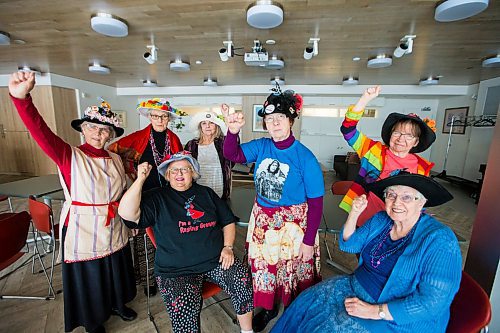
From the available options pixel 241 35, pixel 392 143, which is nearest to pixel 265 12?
pixel 241 35

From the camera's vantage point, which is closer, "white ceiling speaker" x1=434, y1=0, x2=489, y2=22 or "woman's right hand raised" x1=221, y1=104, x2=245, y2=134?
"woman's right hand raised" x1=221, y1=104, x2=245, y2=134

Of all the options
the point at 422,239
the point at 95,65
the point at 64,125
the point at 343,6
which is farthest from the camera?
the point at 64,125

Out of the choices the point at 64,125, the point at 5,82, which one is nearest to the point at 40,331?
the point at 64,125

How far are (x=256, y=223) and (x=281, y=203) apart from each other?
21cm

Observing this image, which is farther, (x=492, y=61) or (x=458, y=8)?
(x=492, y=61)

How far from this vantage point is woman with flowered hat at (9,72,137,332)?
4.69ft

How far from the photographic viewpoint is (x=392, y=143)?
1.53m

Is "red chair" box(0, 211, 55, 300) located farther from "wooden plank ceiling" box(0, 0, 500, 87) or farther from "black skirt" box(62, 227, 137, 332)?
"wooden plank ceiling" box(0, 0, 500, 87)

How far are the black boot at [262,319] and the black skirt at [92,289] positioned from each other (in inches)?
39.2

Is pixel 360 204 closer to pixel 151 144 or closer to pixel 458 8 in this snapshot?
pixel 151 144

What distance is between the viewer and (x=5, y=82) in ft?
19.4

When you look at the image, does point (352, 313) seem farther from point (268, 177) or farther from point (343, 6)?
point (343, 6)

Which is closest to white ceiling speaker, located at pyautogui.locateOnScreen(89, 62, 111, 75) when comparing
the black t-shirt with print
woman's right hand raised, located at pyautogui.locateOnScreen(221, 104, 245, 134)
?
the black t-shirt with print

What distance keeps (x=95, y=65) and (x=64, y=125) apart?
2.31 metres
